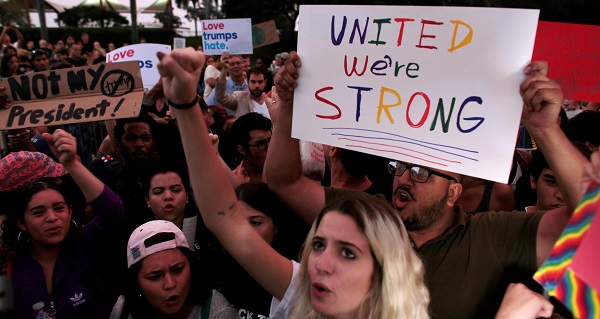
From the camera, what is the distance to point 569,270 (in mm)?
1136

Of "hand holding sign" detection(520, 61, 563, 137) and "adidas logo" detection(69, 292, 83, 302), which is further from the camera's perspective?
"adidas logo" detection(69, 292, 83, 302)

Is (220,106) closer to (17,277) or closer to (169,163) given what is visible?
(169,163)

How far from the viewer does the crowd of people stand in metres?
1.69

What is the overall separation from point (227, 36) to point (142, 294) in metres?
6.14

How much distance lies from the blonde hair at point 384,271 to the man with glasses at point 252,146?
6.05ft

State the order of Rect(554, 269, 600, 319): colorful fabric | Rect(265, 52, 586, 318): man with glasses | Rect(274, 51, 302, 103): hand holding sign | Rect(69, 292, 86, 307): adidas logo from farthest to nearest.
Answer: Rect(69, 292, 86, 307): adidas logo → Rect(274, 51, 302, 103): hand holding sign → Rect(265, 52, 586, 318): man with glasses → Rect(554, 269, 600, 319): colorful fabric

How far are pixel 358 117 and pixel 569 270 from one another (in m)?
1.12

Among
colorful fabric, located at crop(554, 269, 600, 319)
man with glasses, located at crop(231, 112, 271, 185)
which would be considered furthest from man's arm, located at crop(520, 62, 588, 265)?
man with glasses, located at crop(231, 112, 271, 185)

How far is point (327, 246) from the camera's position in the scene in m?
1.74

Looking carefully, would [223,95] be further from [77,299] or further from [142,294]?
[142,294]

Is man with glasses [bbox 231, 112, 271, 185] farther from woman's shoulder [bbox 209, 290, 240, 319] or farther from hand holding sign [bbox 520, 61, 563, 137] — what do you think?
hand holding sign [bbox 520, 61, 563, 137]

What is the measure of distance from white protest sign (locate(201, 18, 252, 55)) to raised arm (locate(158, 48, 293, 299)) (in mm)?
6247

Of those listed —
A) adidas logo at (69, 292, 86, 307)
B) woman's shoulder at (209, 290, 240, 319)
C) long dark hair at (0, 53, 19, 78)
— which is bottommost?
adidas logo at (69, 292, 86, 307)

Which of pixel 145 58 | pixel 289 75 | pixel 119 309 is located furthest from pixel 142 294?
pixel 145 58
